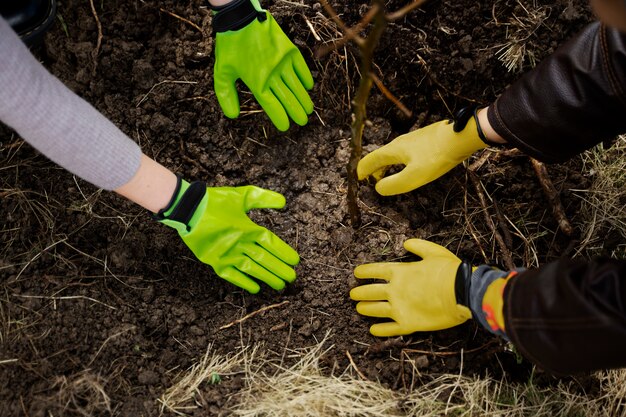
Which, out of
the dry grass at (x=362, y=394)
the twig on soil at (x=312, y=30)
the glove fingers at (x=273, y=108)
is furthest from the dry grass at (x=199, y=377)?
the twig on soil at (x=312, y=30)

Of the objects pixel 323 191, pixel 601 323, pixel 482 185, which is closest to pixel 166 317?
pixel 323 191

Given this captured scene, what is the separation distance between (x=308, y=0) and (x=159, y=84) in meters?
0.63

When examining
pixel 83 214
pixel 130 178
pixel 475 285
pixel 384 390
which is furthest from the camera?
pixel 83 214

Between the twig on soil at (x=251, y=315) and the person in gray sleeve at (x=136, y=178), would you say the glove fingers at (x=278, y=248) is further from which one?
the twig on soil at (x=251, y=315)

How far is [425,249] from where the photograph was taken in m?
1.85

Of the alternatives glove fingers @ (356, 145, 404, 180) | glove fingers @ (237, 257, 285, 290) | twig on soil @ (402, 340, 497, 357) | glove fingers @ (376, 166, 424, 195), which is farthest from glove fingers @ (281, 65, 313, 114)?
twig on soil @ (402, 340, 497, 357)

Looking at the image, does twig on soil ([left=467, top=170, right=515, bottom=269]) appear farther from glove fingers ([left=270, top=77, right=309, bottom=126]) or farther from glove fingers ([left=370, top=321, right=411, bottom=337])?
glove fingers ([left=270, top=77, right=309, bottom=126])

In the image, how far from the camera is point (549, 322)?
143 centimetres

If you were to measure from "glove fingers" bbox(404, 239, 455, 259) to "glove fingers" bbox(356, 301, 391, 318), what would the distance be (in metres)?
0.21

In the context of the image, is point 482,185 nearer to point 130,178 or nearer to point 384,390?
point 384,390

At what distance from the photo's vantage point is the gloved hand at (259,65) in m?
1.88

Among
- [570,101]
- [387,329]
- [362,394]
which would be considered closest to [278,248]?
[387,329]

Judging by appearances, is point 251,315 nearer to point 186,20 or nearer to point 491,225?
point 491,225

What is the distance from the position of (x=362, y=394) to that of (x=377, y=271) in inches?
16.3
